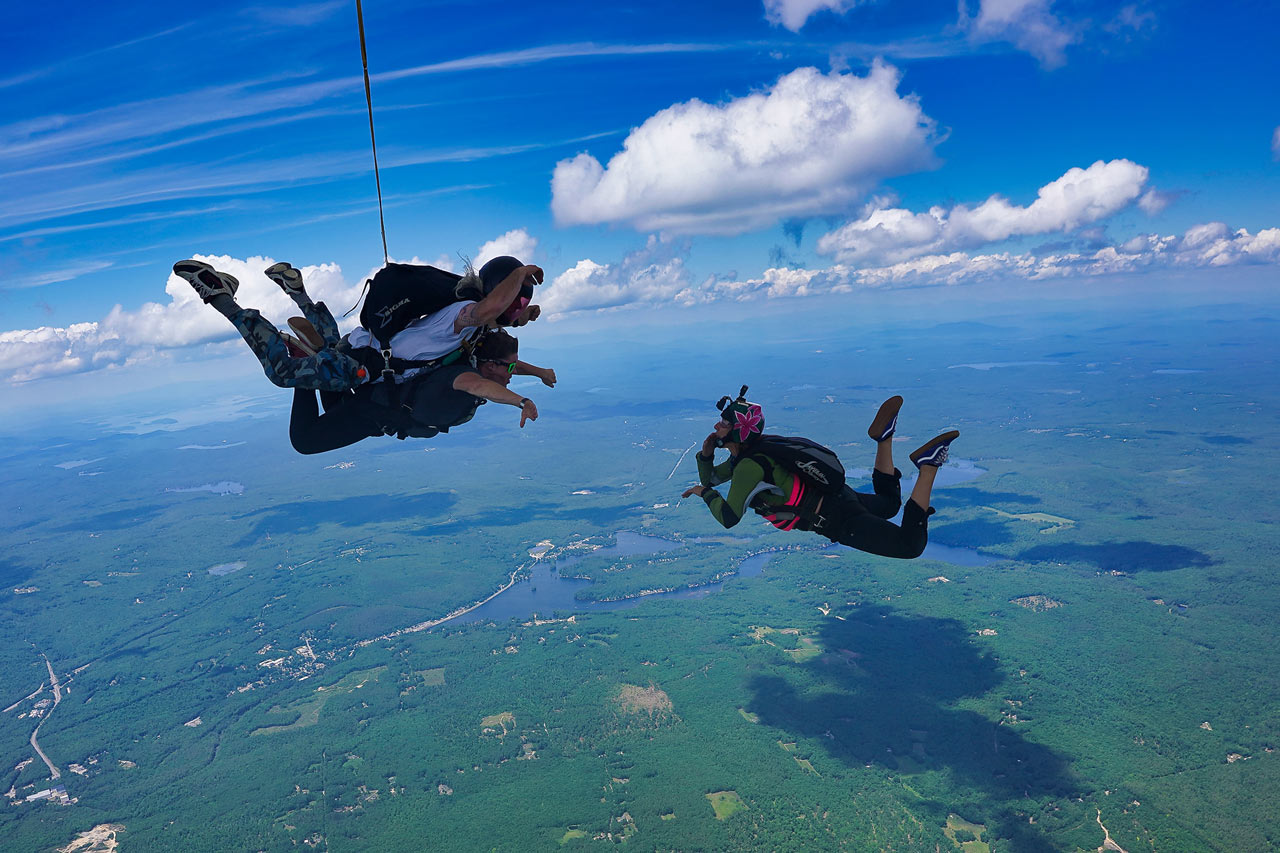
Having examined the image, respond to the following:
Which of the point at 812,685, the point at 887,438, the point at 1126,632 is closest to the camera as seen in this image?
the point at 887,438

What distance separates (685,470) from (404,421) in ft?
558

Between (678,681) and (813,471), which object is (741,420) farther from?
(678,681)

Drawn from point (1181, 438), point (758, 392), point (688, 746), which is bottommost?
point (688, 746)

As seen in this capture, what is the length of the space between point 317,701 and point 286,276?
99.3 meters

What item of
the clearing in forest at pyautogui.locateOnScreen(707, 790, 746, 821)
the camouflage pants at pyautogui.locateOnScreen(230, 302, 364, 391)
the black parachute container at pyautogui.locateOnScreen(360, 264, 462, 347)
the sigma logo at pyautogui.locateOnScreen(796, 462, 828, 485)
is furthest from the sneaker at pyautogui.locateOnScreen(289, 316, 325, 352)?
the clearing in forest at pyautogui.locateOnScreen(707, 790, 746, 821)

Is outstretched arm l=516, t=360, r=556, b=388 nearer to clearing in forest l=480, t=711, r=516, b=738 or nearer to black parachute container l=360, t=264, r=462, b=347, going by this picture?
black parachute container l=360, t=264, r=462, b=347

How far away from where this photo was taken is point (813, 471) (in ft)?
22.9

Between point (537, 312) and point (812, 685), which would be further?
point (812, 685)

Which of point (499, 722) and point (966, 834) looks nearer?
point (966, 834)

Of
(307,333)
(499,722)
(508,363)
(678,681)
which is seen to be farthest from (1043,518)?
(307,333)

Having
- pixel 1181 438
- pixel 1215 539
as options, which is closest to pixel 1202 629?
pixel 1215 539

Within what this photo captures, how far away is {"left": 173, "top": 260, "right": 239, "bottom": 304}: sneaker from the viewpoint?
17.3 ft

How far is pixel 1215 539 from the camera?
11538 centimetres

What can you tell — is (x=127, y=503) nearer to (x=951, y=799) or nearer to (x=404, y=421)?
(x=951, y=799)
